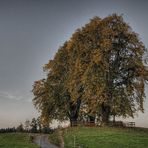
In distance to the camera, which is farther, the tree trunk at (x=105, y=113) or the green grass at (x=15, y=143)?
the tree trunk at (x=105, y=113)

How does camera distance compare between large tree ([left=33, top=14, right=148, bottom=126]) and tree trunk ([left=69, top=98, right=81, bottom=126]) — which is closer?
large tree ([left=33, top=14, right=148, bottom=126])

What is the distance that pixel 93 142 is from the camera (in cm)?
4897

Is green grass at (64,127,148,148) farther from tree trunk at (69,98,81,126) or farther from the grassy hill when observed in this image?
tree trunk at (69,98,81,126)

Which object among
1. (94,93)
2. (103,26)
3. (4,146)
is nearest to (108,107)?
(94,93)

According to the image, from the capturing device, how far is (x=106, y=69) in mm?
65062

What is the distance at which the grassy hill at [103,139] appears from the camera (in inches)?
1868

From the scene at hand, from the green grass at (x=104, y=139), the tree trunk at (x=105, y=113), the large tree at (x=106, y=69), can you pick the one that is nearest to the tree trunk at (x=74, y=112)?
the large tree at (x=106, y=69)

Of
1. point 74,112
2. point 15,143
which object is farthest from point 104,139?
point 74,112

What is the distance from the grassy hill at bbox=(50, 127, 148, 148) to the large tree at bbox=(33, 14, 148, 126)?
5.52 m

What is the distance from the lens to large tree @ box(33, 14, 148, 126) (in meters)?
64.1

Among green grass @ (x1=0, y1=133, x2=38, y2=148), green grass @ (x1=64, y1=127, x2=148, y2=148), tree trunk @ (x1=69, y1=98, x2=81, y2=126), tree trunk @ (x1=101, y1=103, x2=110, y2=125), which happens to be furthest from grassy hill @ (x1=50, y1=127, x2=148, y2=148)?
tree trunk @ (x1=69, y1=98, x2=81, y2=126)

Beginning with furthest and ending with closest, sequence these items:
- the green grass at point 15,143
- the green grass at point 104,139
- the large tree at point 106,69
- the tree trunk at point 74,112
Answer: the tree trunk at point 74,112
the large tree at point 106,69
the green grass at point 15,143
the green grass at point 104,139

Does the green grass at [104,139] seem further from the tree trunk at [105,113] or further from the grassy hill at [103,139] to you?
the tree trunk at [105,113]

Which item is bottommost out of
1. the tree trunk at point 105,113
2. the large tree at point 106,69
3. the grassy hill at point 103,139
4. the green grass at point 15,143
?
the green grass at point 15,143
